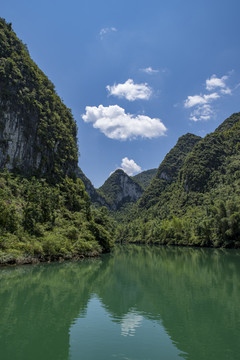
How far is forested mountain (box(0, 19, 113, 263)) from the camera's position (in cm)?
3900

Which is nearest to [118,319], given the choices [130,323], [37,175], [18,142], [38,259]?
[130,323]

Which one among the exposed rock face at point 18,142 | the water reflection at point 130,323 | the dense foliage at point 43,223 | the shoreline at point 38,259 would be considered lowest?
the shoreline at point 38,259

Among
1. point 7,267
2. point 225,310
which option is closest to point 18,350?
point 225,310

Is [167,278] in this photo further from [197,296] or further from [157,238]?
[157,238]

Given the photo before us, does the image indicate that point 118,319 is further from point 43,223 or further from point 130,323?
point 43,223

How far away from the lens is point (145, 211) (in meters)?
185

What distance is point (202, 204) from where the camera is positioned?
123 m

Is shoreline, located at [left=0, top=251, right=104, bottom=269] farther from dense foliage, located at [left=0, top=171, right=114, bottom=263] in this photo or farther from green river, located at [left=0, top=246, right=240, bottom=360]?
green river, located at [left=0, top=246, right=240, bottom=360]

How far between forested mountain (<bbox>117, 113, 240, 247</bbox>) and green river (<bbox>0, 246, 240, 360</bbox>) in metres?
46.9

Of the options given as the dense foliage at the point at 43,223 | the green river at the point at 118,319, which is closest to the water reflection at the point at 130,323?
the green river at the point at 118,319

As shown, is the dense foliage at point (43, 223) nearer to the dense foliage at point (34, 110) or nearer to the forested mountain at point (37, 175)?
the forested mountain at point (37, 175)

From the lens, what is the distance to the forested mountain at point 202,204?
225ft

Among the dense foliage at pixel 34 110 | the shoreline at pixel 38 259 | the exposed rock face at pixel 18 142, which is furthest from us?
the dense foliage at pixel 34 110

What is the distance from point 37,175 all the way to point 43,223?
20.7m
